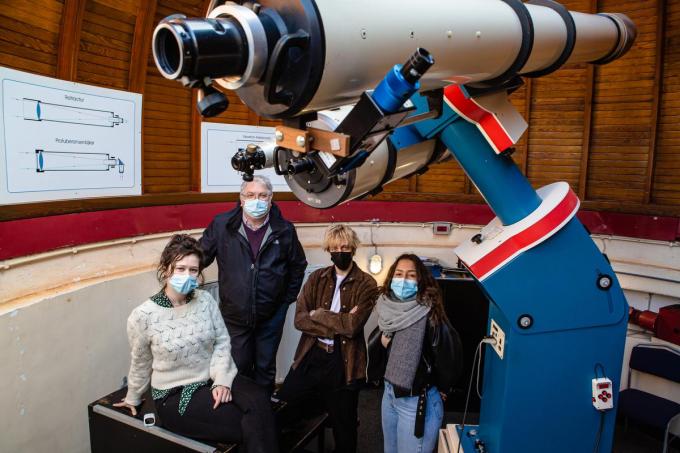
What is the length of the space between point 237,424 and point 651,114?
4.03 m

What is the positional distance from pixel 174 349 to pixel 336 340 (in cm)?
116

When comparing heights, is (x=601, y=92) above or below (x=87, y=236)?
above

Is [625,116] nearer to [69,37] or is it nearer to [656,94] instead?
[656,94]

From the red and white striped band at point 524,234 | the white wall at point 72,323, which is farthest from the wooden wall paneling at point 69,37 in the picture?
the red and white striped band at point 524,234

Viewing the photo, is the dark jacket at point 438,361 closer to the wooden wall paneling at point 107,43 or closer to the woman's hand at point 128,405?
the woman's hand at point 128,405

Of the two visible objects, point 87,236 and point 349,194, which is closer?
point 349,194

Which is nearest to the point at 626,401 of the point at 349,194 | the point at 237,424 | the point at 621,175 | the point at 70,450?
the point at 621,175

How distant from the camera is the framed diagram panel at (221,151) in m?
4.10

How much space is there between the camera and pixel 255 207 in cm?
336

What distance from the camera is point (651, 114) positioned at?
4.09 m

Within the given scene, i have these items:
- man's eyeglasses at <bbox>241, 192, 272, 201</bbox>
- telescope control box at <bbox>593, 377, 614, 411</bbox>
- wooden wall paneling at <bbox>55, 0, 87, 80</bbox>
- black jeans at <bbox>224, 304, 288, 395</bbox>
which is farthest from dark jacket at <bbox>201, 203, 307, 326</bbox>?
telescope control box at <bbox>593, 377, 614, 411</bbox>

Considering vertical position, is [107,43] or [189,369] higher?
[107,43]

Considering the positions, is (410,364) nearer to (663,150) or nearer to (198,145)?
(198,145)

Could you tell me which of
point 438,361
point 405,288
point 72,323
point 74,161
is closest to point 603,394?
point 438,361
